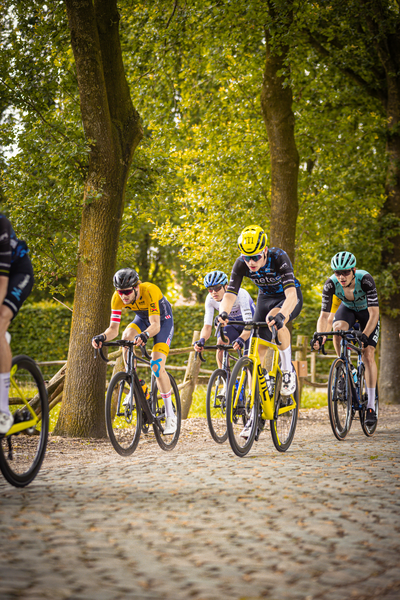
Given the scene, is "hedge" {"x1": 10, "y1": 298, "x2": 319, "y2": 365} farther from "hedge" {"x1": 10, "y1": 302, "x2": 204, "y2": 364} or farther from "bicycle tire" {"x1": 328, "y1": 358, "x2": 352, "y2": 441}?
"bicycle tire" {"x1": 328, "y1": 358, "x2": 352, "y2": 441}

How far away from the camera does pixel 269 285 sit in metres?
7.61

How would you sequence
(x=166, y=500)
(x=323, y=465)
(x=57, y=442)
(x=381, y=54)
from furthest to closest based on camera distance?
(x=381, y=54)
(x=57, y=442)
(x=323, y=465)
(x=166, y=500)

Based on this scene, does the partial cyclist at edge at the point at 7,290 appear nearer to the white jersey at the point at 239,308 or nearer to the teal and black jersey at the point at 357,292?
the white jersey at the point at 239,308

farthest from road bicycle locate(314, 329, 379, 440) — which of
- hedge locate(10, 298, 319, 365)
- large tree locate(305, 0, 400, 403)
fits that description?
hedge locate(10, 298, 319, 365)

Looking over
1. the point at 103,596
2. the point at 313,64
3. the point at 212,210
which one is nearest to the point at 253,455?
the point at 103,596

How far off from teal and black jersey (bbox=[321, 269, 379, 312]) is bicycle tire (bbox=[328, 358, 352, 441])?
98 centimetres

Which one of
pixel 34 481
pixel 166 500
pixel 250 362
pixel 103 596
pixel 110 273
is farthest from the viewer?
pixel 110 273

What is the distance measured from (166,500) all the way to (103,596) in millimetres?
1796

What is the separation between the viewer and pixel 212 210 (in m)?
16.9

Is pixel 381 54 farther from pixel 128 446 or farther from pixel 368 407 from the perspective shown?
pixel 128 446

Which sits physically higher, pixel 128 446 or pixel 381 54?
pixel 381 54

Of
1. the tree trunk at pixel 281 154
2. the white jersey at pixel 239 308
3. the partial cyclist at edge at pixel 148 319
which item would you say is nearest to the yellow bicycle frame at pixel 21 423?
the partial cyclist at edge at pixel 148 319

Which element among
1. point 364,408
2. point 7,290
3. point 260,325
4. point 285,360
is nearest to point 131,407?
point 260,325

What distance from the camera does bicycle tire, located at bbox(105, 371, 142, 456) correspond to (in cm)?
689
